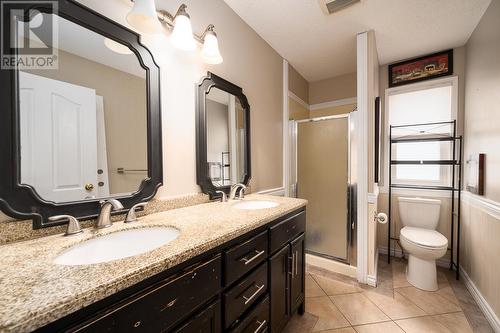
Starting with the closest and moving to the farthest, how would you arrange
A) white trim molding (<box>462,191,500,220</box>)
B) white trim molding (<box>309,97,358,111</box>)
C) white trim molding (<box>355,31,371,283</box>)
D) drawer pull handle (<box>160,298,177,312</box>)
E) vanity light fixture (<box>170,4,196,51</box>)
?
drawer pull handle (<box>160,298,177,312</box>), vanity light fixture (<box>170,4,196,51</box>), white trim molding (<box>462,191,500,220</box>), white trim molding (<box>355,31,371,283</box>), white trim molding (<box>309,97,358,111</box>)

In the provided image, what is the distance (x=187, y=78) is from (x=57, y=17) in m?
0.63

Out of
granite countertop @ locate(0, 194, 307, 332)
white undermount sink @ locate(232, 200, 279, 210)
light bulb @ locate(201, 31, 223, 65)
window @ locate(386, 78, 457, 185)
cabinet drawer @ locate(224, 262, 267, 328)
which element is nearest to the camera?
granite countertop @ locate(0, 194, 307, 332)

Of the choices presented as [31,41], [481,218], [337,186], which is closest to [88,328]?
[31,41]

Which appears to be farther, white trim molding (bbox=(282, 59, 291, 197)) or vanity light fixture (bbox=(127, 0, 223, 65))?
white trim molding (bbox=(282, 59, 291, 197))

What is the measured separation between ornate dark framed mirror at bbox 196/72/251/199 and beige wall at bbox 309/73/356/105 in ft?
5.60

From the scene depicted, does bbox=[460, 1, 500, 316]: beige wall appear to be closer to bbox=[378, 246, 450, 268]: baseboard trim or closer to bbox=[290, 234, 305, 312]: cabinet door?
bbox=[378, 246, 450, 268]: baseboard trim

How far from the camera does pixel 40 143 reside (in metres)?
0.77

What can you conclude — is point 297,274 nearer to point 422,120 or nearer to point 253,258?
point 253,258

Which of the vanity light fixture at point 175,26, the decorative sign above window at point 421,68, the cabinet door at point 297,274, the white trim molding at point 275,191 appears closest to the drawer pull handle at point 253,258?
the cabinet door at point 297,274

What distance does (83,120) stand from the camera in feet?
2.90

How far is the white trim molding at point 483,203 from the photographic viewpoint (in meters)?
1.40

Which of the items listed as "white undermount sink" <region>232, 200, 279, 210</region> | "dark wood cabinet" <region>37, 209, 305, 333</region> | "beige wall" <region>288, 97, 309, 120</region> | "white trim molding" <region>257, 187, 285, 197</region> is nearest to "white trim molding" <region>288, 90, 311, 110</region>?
"beige wall" <region>288, 97, 309, 120</region>

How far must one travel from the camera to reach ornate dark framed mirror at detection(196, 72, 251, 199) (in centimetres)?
139

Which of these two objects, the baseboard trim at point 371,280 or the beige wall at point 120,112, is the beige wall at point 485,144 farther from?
the beige wall at point 120,112
